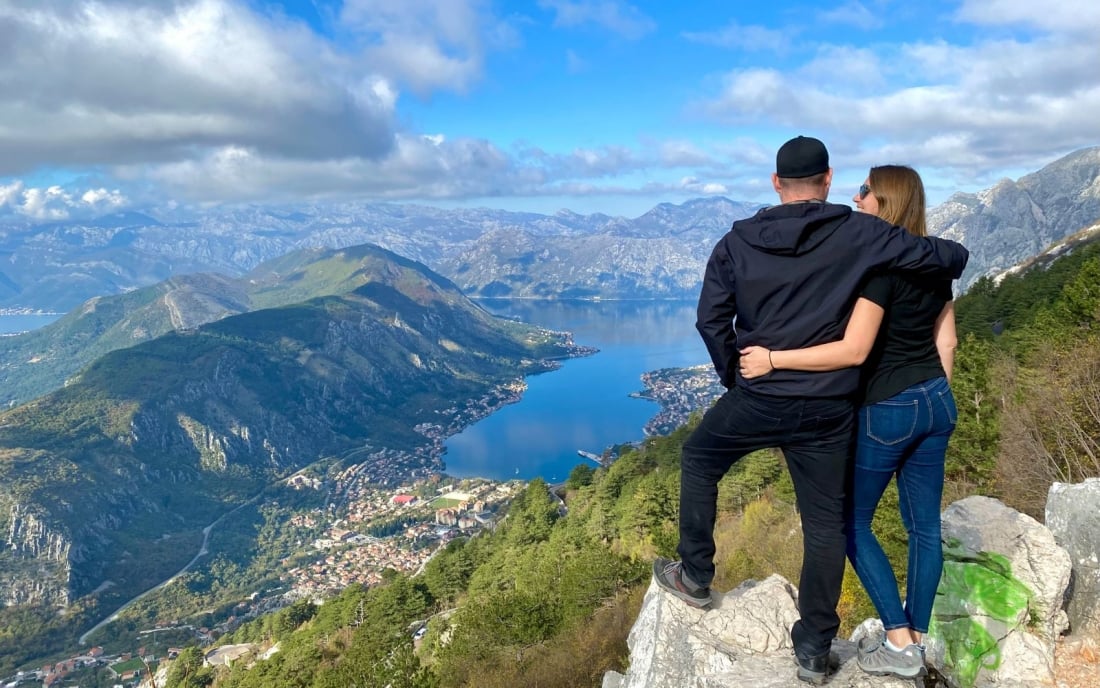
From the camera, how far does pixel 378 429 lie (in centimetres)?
17800

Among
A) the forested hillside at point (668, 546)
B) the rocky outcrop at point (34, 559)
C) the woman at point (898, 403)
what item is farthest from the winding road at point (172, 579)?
the woman at point (898, 403)

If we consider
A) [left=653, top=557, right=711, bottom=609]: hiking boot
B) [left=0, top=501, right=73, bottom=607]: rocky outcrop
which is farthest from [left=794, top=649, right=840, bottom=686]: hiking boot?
[left=0, top=501, right=73, bottom=607]: rocky outcrop

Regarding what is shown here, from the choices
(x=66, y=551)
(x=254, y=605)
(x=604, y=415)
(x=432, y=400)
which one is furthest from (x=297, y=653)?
(x=432, y=400)

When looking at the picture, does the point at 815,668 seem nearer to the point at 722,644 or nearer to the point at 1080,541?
the point at 722,644

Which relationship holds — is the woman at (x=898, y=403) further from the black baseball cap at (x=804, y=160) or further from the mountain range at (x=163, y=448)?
the mountain range at (x=163, y=448)

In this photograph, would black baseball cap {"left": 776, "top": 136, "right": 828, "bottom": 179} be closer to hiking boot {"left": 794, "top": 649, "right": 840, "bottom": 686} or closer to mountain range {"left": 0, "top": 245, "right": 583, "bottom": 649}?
hiking boot {"left": 794, "top": 649, "right": 840, "bottom": 686}

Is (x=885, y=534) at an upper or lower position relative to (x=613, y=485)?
upper

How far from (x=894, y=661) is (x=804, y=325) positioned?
2.30 meters

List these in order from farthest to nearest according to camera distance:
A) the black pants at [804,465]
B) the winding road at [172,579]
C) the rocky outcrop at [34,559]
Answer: the rocky outcrop at [34,559]
the winding road at [172,579]
the black pants at [804,465]

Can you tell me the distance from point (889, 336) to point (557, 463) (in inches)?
4235

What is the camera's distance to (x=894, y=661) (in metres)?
3.53

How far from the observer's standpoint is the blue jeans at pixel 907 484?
327 cm

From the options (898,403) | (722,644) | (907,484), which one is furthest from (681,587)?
(898,403)

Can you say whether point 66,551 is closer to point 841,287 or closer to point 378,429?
point 378,429
